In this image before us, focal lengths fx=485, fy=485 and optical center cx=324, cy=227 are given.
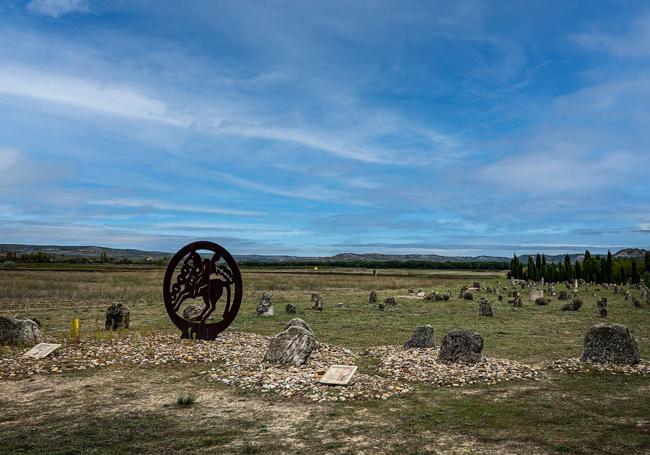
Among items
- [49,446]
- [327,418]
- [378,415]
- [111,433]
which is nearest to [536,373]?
[378,415]

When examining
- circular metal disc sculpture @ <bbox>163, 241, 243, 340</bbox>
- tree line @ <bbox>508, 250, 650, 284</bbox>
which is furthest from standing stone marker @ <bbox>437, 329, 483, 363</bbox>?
tree line @ <bbox>508, 250, 650, 284</bbox>

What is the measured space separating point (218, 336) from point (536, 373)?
10.7 m

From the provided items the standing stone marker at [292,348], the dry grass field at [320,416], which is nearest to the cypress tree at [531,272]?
the dry grass field at [320,416]

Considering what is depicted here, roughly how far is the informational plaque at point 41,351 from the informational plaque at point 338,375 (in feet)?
28.4

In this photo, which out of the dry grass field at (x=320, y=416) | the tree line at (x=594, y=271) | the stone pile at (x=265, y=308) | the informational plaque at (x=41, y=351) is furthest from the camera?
the tree line at (x=594, y=271)

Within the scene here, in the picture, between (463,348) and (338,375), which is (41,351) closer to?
(338,375)

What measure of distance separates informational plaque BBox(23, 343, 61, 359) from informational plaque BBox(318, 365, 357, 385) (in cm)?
866

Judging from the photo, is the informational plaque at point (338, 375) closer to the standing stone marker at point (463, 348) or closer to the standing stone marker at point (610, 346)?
the standing stone marker at point (463, 348)

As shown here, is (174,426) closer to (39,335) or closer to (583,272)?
(39,335)

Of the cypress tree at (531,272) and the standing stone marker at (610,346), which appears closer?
the standing stone marker at (610,346)

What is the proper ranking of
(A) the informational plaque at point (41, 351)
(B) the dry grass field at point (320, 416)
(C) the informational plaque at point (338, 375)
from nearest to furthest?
(B) the dry grass field at point (320, 416) → (C) the informational plaque at point (338, 375) → (A) the informational plaque at point (41, 351)

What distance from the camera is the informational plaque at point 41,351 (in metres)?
14.3

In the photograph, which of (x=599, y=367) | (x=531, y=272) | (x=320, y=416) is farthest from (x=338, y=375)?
(x=531, y=272)

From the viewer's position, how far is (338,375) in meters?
11.6
